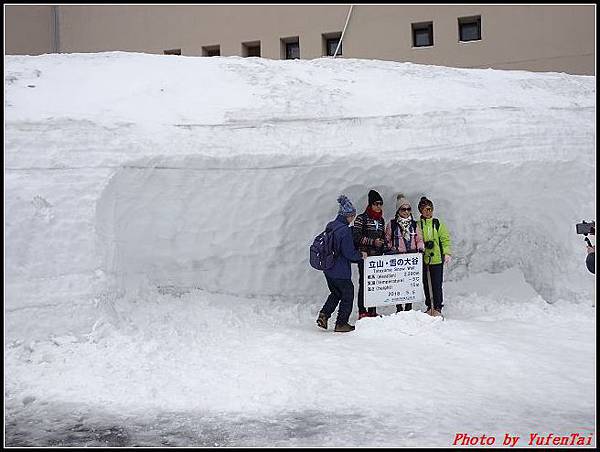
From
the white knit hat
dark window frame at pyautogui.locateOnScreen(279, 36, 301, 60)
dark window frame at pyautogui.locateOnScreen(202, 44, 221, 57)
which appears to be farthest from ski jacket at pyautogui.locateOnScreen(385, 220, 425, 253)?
→ dark window frame at pyautogui.locateOnScreen(202, 44, 221, 57)

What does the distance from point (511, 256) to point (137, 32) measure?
34.3 ft

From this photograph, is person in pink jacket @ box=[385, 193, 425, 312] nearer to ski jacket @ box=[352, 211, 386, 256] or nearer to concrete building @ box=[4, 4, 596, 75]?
ski jacket @ box=[352, 211, 386, 256]

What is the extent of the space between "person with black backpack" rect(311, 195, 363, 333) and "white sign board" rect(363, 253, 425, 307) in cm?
23

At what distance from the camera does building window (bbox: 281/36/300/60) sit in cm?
1359

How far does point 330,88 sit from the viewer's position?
8086 mm

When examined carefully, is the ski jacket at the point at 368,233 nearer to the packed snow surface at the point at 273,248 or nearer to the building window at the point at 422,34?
the packed snow surface at the point at 273,248

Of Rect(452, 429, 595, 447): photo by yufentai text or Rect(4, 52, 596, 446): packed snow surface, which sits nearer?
Rect(452, 429, 595, 447): photo by yufentai text

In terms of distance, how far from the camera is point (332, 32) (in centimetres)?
1316

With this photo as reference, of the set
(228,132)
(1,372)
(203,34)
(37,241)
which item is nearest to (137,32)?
(203,34)

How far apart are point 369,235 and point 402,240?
0.37m

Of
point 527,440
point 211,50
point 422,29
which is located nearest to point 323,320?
point 527,440

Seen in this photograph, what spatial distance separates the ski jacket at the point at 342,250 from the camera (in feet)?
20.2

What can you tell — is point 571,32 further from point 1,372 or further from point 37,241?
point 1,372

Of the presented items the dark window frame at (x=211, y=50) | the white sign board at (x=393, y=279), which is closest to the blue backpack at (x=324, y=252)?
the white sign board at (x=393, y=279)
